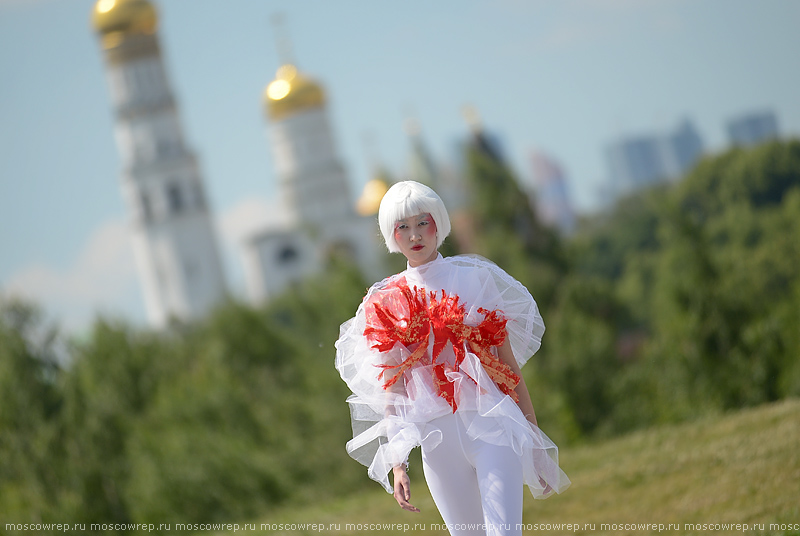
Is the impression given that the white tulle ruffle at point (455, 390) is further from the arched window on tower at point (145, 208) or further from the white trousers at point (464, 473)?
the arched window on tower at point (145, 208)

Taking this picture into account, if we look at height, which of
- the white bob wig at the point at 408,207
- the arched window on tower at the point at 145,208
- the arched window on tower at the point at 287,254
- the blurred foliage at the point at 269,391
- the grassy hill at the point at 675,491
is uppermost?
the arched window on tower at the point at 145,208

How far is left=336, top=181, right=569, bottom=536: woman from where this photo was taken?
363 cm

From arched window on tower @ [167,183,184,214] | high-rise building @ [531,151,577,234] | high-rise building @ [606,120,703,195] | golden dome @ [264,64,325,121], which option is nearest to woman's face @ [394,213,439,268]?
arched window on tower @ [167,183,184,214]

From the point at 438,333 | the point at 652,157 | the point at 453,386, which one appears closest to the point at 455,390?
the point at 453,386

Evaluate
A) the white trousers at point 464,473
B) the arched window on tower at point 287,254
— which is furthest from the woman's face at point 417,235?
the arched window on tower at point 287,254

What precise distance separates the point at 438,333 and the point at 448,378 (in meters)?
0.17

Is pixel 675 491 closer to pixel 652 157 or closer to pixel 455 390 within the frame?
pixel 455 390

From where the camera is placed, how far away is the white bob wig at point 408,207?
374cm

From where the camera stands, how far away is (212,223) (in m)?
73.4

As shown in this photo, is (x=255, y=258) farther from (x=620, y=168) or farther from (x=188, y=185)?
(x=620, y=168)

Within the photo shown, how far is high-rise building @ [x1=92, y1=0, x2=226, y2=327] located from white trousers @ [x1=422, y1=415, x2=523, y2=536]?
6676 cm

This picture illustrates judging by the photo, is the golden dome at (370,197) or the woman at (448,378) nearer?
the woman at (448,378)

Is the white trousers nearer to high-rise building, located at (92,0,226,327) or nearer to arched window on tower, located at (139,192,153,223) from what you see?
high-rise building, located at (92,0,226,327)

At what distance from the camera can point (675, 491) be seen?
21.5 ft
